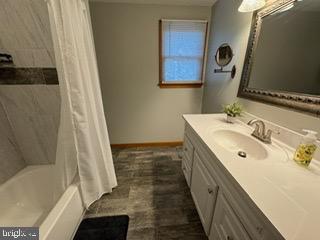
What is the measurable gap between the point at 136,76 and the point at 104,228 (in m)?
1.89

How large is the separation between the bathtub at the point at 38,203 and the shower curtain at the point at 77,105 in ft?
0.46

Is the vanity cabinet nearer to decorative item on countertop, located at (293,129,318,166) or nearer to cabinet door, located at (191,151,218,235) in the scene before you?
cabinet door, located at (191,151,218,235)

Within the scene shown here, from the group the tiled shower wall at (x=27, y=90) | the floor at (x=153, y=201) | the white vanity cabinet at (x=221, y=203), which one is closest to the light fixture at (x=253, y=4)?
the white vanity cabinet at (x=221, y=203)

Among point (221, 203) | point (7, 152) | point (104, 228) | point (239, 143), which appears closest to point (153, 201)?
point (104, 228)

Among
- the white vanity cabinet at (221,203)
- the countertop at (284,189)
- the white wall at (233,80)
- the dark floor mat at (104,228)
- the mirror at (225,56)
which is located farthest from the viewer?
the mirror at (225,56)

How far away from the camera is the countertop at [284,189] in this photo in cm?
48

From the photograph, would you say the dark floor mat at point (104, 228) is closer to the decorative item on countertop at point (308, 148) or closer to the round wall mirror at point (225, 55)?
the decorative item on countertop at point (308, 148)

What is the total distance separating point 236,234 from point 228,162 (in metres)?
0.33

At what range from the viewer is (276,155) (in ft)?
2.93

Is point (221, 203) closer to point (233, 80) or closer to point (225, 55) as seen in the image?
point (233, 80)

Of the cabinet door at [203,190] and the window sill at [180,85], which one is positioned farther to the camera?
the window sill at [180,85]

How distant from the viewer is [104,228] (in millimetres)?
1321

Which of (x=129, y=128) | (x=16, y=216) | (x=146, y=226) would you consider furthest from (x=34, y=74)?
(x=146, y=226)

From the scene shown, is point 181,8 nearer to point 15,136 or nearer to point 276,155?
Answer: point 276,155
